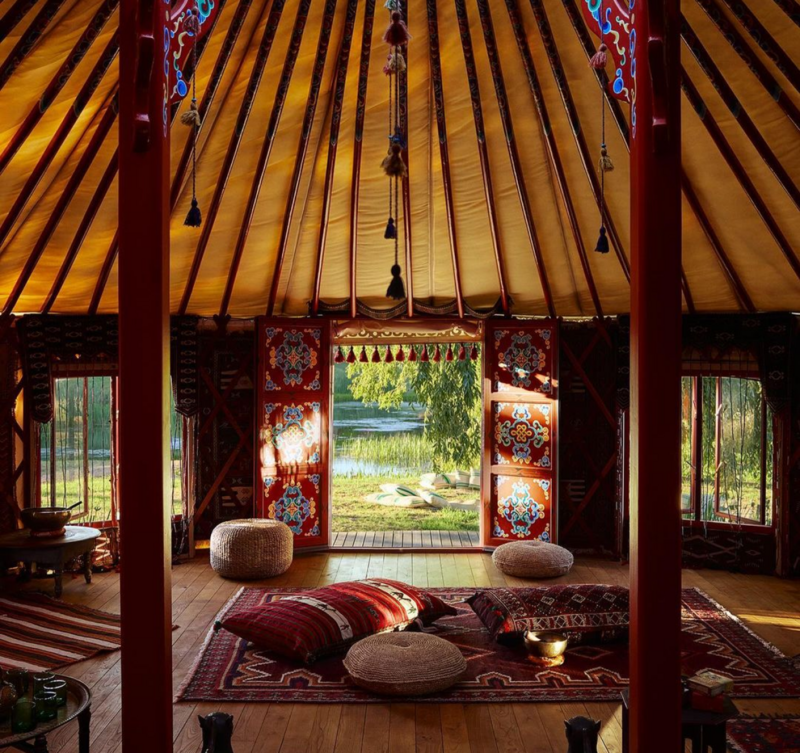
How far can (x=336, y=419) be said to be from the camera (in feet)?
40.3

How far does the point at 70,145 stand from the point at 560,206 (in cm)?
305

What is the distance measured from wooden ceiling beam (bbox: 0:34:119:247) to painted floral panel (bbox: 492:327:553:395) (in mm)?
3796

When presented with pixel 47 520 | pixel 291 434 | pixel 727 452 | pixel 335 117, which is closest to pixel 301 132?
pixel 335 117

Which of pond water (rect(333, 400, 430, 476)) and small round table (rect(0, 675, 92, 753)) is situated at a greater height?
pond water (rect(333, 400, 430, 476))

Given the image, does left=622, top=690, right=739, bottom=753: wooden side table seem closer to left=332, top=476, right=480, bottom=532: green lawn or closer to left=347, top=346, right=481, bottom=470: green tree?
left=332, top=476, right=480, bottom=532: green lawn

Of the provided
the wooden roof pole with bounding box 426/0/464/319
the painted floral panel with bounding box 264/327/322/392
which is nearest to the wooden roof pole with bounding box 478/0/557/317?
the wooden roof pole with bounding box 426/0/464/319

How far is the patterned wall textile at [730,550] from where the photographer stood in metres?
6.52

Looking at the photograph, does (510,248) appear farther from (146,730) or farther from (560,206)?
(146,730)

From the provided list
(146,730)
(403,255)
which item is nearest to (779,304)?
(403,255)

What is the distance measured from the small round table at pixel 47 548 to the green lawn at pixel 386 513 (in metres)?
3.02

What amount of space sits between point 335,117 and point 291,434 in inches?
123

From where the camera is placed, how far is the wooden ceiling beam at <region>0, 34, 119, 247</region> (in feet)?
12.6

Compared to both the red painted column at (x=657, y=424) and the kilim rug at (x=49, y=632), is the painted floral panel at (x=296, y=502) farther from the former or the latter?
the red painted column at (x=657, y=424)

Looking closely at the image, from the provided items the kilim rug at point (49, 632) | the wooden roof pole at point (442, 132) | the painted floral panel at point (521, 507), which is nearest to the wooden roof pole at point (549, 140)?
the wooden roof pole at point (442, 132)
